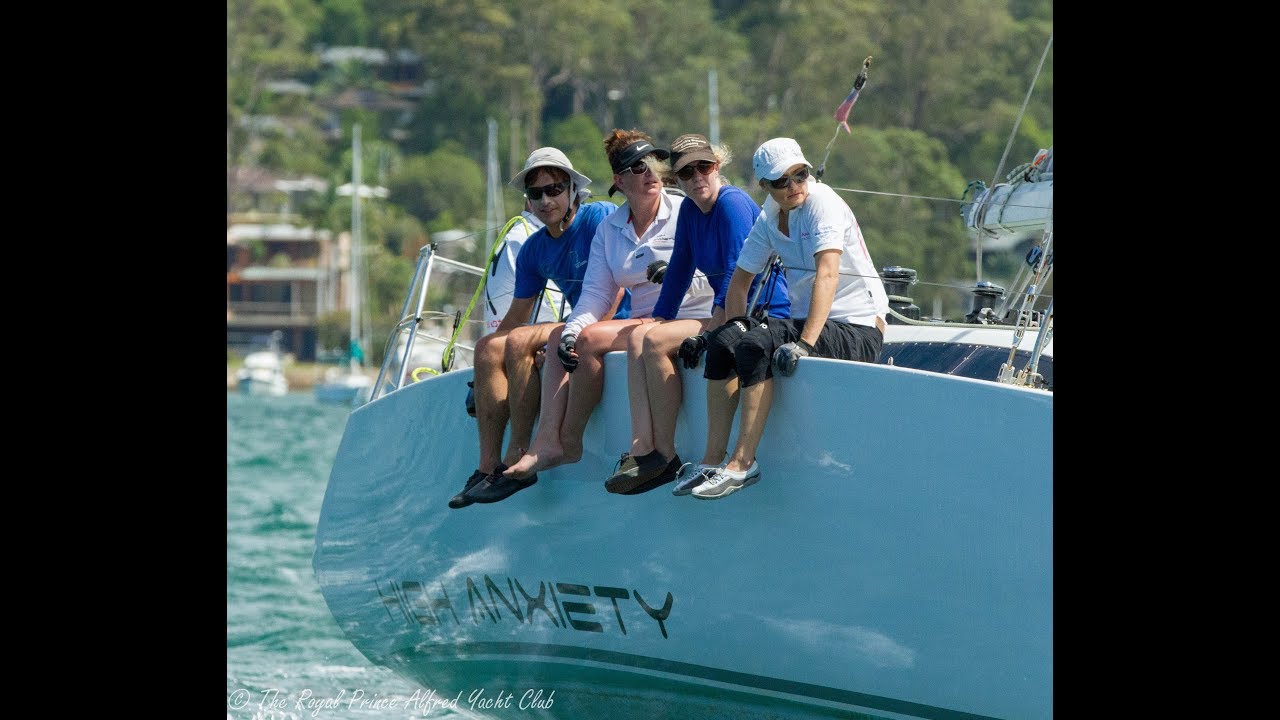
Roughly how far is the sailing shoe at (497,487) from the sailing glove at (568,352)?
0.32 metres

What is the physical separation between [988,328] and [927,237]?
60.3ft

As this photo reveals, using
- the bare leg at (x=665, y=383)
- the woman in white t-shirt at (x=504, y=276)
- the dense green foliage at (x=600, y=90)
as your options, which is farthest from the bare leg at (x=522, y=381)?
the dense green foliage at (x=600, y=90)

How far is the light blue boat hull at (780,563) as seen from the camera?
3.42 meters

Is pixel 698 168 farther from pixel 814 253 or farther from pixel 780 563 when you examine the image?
pixel 780 563

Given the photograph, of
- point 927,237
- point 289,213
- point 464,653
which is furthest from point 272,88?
point 464,653

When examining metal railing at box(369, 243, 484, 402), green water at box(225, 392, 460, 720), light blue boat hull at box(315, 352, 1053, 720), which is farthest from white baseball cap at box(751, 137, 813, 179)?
metal railing at box(369, 243, 484, 402)

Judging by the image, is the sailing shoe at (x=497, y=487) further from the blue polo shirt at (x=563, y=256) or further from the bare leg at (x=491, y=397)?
the blue polo shirt at (x=563, y=256)

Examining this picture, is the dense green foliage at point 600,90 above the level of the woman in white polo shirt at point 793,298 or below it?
above

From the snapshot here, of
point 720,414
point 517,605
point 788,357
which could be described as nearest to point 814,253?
point 788,357

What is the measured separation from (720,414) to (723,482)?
0.17 meters

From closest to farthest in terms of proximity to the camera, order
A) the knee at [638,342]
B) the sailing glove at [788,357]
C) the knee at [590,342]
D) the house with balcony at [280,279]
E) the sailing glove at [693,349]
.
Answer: the sailing glove at [788,357], the sailing glove at [693,349], the knee at [638,342], the knee at [590,342], the house with balcony at [280,279]

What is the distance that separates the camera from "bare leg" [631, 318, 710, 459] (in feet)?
13.1

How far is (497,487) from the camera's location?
4445 mm
